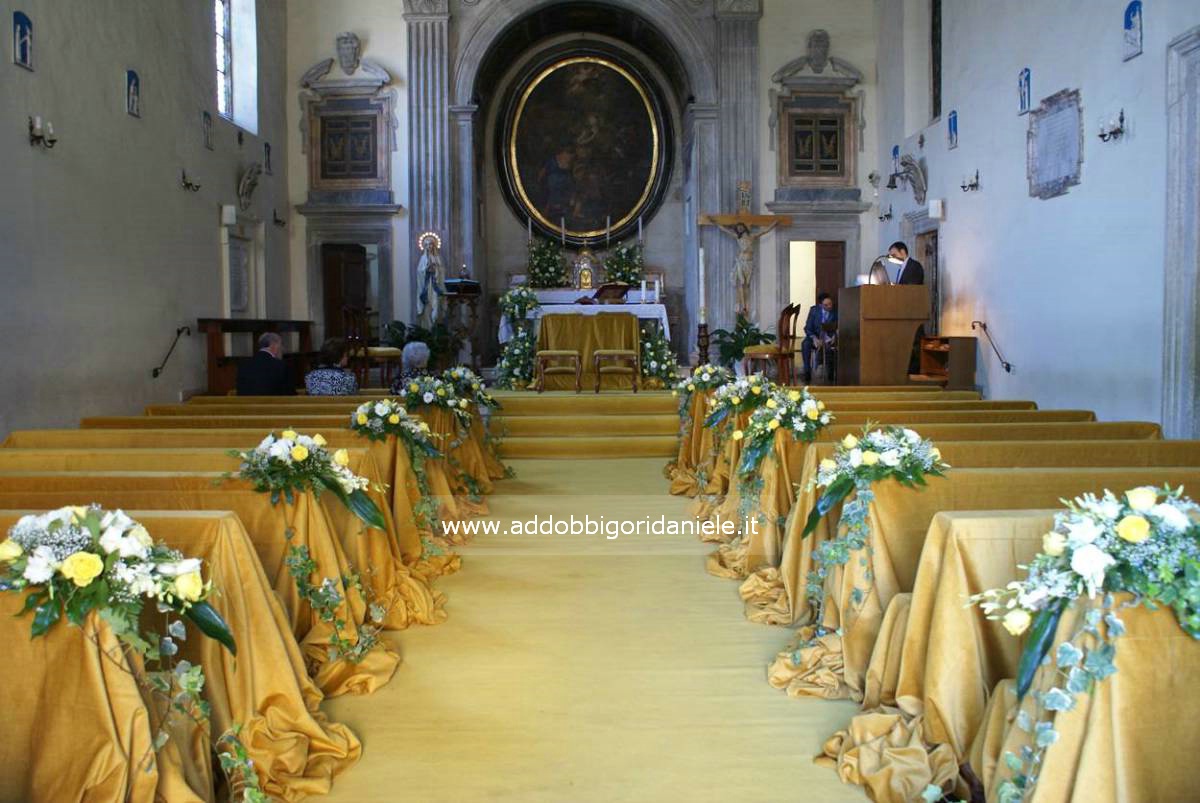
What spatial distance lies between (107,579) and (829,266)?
12778 millimetres

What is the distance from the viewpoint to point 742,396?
19.7ft

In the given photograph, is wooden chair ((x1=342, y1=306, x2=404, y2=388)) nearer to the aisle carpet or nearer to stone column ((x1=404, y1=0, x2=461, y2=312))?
stone column ((x1=404, y1=0, x2=461, y2=312))

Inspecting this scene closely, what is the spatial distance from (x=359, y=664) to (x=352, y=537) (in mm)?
693

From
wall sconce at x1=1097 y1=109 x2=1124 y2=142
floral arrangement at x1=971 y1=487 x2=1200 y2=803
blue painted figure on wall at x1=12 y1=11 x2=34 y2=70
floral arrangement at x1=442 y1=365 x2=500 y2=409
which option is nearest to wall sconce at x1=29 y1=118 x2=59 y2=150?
blue painted figure on wall at x1=12 y1=11 x2=34 y2=70

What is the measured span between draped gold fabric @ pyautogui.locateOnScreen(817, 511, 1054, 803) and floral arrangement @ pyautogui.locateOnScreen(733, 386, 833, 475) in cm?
190

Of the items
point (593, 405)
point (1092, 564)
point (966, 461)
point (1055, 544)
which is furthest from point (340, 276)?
point (1092, 564)

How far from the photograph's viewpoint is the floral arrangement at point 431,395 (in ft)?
20.9

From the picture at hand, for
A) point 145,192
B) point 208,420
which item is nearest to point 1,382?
point 208,420

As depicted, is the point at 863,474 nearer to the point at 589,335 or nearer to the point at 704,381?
the point at 704,381

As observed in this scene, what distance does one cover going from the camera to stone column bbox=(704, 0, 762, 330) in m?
13.5

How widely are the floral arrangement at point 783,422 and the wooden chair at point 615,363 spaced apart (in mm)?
5074

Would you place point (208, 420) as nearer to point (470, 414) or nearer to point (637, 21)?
point (470, 414)

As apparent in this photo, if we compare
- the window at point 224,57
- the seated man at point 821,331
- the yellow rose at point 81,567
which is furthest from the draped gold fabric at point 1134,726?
the window at point 224,57

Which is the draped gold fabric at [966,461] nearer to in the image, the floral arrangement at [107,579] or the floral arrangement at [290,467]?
the floral arrangement at [290,467]
